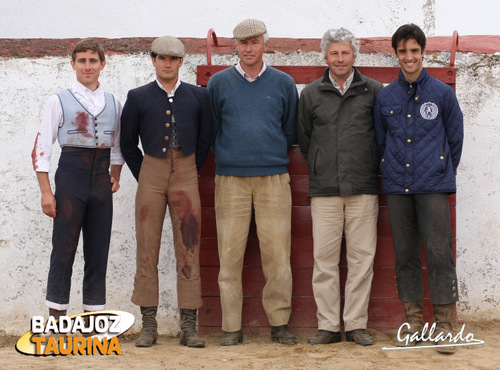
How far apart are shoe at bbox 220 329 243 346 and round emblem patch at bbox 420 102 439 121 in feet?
5.82

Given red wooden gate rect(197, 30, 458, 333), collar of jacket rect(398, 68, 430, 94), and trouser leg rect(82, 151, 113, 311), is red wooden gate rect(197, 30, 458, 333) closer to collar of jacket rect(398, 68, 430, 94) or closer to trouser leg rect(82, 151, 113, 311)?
collar of jacket rect(398, 68, 430, 94)

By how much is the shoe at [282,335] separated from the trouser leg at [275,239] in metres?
0.04

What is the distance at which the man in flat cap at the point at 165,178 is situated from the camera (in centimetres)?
492

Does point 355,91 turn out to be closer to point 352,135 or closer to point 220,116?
point 352,135

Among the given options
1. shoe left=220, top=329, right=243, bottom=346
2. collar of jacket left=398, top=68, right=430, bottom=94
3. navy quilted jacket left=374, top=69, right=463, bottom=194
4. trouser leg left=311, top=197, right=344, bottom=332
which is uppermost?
collar of jacket left=398, top=68, right=430, bottom=94

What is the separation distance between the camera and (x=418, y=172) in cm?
473

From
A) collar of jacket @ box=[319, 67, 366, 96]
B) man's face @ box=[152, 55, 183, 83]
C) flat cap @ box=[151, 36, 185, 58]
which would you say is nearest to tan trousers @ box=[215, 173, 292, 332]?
collar of jacket @ box=[319, 67, 366, 96]

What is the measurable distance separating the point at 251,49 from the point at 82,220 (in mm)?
1467

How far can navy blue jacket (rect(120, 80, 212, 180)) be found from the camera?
194 inches

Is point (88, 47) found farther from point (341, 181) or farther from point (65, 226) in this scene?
point (341, 181)

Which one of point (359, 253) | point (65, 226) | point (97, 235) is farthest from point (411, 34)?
point (65, 226)

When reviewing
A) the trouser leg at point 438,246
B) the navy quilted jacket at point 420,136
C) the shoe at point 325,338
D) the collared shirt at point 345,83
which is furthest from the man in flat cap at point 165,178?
the trouser leg at point 438,246

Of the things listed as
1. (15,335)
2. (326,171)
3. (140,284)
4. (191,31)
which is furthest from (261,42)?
(191,31)

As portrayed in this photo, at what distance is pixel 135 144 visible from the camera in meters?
4.99
